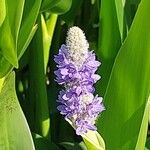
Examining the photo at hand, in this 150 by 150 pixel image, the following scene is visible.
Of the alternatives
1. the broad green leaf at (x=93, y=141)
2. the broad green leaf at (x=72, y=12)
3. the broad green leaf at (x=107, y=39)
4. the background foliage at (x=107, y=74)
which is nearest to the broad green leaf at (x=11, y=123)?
the background foliage at (x=107, y=74)

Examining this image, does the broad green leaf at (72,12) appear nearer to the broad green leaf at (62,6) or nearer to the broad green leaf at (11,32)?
the broad green leaf at (62,6)

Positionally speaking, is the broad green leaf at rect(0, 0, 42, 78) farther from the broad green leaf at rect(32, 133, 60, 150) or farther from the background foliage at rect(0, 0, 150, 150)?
the broad green leaf at rect(32, 133, 60, 150)

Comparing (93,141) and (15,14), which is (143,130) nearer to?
(93,141)

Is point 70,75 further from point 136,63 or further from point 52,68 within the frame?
point 52,68

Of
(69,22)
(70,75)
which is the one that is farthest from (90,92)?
(69,22)

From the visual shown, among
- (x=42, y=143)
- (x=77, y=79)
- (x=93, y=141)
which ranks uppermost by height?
(x=77, y=79)

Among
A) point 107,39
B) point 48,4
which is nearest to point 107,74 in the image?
point 107,39

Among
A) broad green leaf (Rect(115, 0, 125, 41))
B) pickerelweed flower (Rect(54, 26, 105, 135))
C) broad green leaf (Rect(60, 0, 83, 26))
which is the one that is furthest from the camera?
broad green leaf (Rect(60, 0, 83, 26))

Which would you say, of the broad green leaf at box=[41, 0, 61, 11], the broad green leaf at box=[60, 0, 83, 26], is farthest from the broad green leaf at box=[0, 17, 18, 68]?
the broad green leaf at box=[60, 0, 83, 26]
